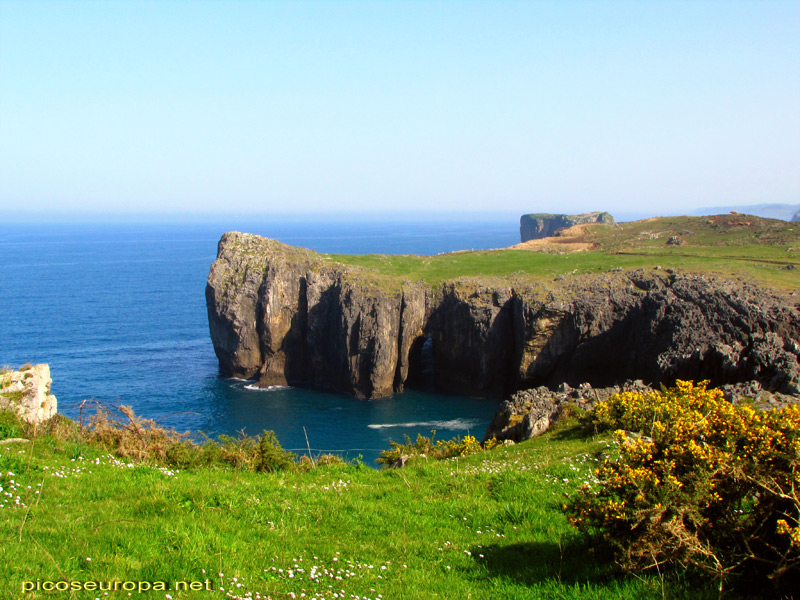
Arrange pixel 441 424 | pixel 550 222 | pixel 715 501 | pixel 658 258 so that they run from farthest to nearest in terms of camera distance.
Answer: pixel 550 222 → pixel 658 258 → pixel 441 424 → pixel 715 501

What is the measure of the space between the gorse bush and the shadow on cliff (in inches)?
18.6

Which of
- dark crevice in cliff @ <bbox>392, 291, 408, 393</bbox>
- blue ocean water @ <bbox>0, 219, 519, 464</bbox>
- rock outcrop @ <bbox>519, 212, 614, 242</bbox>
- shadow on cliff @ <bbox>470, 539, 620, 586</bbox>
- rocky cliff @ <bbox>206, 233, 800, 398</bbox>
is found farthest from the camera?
rock outcrop @ <bbox>519, 212, 614, 242</bbox>

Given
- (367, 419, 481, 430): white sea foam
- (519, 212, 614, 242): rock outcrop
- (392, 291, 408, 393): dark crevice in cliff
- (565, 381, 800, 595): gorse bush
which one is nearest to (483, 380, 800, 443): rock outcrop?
(565, 381, 800, 595): gorse bush

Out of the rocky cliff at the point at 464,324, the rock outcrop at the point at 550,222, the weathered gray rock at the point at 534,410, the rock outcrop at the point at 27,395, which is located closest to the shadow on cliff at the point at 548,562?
the rock outcrop at the point at 27,395

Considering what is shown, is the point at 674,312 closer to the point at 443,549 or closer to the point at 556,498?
the point at 556,498

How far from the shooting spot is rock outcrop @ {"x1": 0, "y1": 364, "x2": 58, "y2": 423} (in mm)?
15664

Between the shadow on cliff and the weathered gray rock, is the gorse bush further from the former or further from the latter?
the weathered gray rock

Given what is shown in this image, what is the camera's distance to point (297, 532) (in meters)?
10.5

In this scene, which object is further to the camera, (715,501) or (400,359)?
(400,359)

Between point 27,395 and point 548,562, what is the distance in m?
14.1

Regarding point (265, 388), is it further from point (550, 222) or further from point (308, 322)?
point (550, 222)

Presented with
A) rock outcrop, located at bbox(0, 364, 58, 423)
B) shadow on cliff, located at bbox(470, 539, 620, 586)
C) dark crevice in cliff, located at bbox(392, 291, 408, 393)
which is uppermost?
rock outcrop, located at bbox(0, 364, 58, 423)

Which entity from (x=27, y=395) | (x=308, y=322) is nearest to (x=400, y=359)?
(x=308, y=322)

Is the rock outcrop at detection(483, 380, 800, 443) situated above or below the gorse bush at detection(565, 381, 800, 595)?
below
